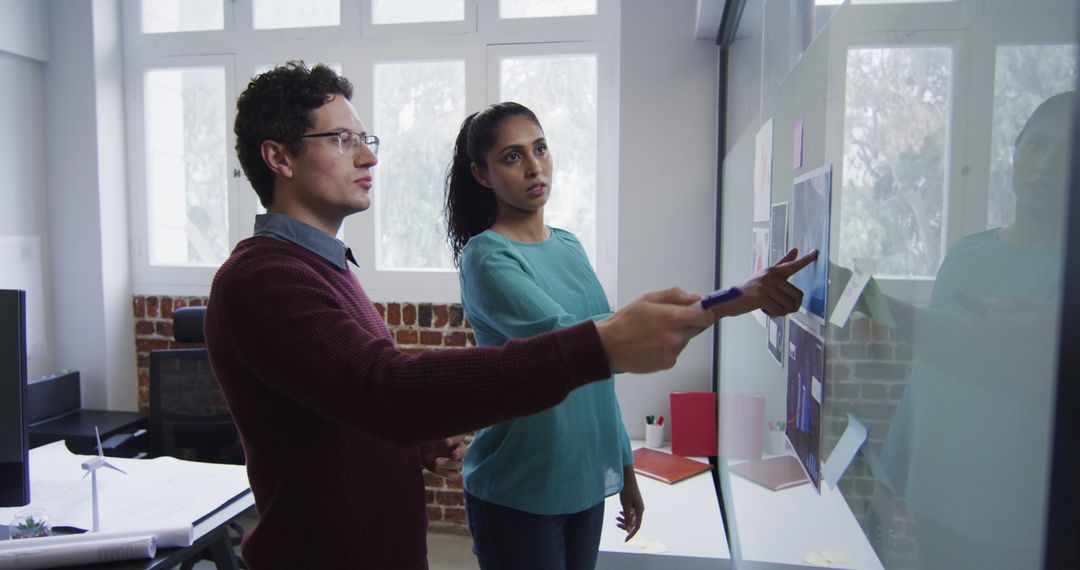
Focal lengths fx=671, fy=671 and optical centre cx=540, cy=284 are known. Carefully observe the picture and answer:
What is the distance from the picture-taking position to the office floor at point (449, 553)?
3.16 m

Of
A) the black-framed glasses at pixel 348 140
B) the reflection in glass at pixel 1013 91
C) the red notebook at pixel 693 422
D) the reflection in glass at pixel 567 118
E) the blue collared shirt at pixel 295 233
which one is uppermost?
the reflection in glass at pixel 567 118

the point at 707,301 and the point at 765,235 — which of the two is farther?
the point at 765,235

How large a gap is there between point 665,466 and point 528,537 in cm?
125

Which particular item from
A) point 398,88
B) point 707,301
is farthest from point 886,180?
point 398,88

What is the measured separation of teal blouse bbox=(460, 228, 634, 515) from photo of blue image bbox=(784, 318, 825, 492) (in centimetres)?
A: 42

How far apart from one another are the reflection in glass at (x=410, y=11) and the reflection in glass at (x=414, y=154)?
0.78 feet

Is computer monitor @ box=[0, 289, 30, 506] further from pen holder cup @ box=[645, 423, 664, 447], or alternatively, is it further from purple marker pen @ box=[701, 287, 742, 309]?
pen holder cup @ box=[645, 423, 664, 447]

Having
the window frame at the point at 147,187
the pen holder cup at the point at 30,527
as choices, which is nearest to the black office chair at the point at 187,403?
the window frame at the point at 147,187

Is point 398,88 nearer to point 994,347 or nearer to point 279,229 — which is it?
point 279,229

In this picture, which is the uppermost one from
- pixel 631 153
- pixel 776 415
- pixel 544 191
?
pixel 631 153

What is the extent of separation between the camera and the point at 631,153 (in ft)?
9.50

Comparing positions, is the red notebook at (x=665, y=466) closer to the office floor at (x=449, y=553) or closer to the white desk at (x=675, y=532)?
the white desk at (x=675, y=532)

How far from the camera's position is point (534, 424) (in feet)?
4.57

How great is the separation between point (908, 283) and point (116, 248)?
4.01m
